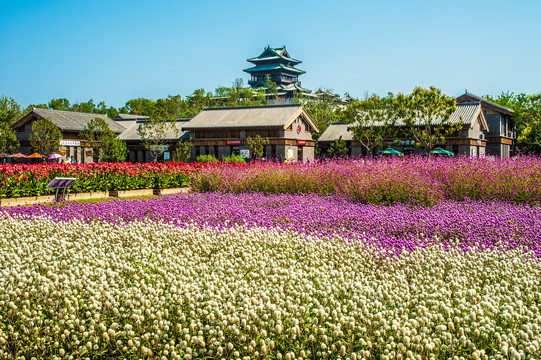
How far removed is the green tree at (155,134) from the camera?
47562mm

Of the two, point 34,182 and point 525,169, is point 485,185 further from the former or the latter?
point 34,182

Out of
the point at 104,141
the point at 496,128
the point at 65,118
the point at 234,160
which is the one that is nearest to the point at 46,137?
the point at 104,141

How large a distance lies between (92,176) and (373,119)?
3187cm

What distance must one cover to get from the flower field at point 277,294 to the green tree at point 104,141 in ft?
130

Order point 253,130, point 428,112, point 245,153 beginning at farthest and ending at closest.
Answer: point 253,130
point 245,153
point 428,112

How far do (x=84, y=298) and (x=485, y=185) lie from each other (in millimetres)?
10063

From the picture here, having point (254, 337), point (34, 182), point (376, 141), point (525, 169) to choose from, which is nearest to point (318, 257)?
point (254, 337)

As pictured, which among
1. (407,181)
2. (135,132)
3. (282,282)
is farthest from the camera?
(135,132)

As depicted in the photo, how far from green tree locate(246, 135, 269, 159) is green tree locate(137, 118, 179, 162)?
7.63 metres

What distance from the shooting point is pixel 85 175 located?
1712cm

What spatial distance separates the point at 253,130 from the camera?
48281 mm

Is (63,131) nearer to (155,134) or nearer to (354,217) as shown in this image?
(155,134)

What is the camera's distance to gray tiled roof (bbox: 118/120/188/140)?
51.9 metres

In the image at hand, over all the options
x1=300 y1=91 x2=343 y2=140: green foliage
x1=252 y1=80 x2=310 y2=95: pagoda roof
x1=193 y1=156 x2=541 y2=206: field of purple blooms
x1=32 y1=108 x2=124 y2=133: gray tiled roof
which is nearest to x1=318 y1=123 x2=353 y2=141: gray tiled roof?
x1=300 y1=91 x2=343 y2=140: green foliage
